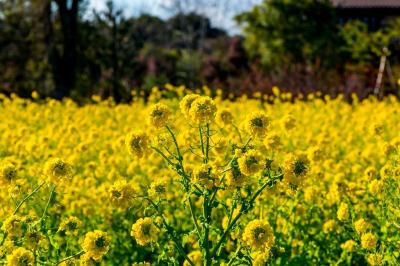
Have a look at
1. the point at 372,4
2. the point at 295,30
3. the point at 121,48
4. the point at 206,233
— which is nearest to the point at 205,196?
the point at 206,233

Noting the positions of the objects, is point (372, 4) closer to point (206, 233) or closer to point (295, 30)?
point (295, 30)

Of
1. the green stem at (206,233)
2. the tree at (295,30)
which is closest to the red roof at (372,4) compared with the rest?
the tree at (295,30)

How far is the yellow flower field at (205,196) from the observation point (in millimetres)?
2672

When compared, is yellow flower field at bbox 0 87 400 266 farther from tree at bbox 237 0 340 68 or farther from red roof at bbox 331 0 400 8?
red roof at bbox 331 0 400 8

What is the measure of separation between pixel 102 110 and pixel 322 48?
15.8m

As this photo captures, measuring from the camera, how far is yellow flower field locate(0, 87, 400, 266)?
2672 millimetres

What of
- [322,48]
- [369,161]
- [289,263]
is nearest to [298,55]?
[322,48]

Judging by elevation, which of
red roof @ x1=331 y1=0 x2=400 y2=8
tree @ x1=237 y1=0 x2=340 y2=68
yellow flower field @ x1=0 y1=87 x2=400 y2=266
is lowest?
yellow flower field @ x1=0 y1=87 x2=400 y2=266

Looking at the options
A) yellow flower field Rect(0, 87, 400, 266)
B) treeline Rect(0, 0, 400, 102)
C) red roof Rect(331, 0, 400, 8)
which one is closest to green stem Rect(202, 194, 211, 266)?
yellow flower field Rect(0, 87, 400, 266)

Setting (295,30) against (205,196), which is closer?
(205,196)

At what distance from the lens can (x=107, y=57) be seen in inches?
929

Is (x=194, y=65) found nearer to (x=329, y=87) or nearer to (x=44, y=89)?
(x=44, y=89)

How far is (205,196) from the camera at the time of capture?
105 inches

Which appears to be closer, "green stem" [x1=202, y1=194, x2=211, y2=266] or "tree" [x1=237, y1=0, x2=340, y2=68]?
"green stem" [x1=202, y1=194, x2=211, y2=266]
